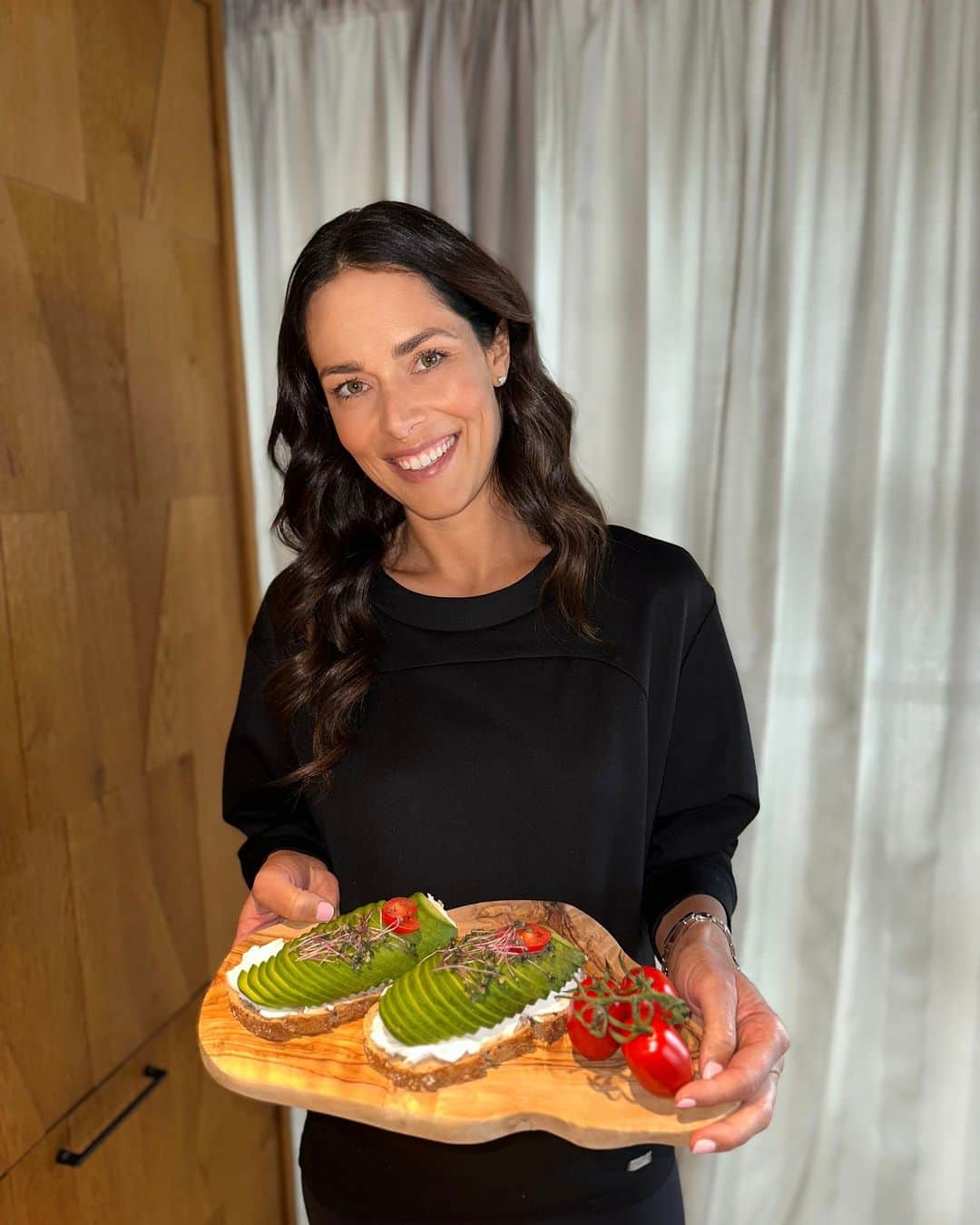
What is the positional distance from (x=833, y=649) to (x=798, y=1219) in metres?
1.50

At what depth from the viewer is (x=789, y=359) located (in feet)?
7.45

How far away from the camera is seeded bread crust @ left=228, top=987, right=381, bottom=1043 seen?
1.35 m

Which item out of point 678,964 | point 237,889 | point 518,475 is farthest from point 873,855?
point 237,889

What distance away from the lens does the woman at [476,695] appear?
1472mm

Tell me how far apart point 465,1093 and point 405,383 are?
97 centimetres

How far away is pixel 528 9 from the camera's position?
2.27m

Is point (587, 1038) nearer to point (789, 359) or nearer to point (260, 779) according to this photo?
point (260, 779)

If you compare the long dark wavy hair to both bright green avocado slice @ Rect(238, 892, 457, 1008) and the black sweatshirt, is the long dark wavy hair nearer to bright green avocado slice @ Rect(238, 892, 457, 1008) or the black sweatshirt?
the black sweatshirt

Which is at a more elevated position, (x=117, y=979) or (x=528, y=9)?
(x=528, y=9)

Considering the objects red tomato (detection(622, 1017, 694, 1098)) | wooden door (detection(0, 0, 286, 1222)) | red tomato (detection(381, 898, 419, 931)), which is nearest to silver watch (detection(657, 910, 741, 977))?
red tomato (detection(622, 1017, 694, 1098))

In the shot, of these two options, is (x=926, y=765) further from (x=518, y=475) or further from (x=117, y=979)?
(x=117, y=979)

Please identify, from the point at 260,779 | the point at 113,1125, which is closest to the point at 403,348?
the point at 260,779

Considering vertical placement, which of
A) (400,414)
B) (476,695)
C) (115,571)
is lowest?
(476,695)

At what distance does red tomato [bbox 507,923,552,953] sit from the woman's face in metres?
0.64
